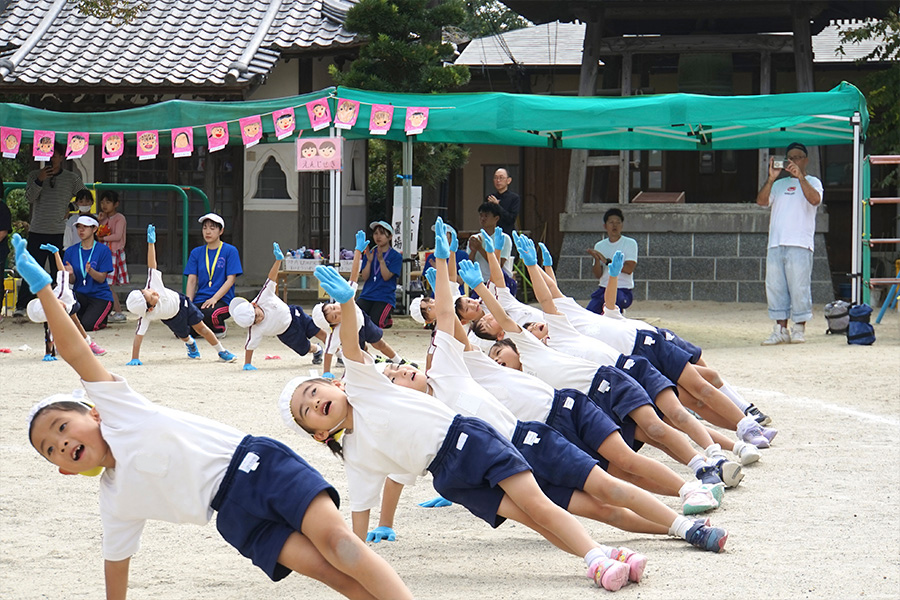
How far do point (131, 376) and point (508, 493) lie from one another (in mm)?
5628

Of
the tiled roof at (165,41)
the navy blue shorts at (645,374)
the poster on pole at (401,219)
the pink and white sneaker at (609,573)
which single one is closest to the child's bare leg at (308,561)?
the pink and white sneaker at (609,573)

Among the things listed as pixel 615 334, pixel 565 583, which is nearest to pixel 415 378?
pixel 565 583

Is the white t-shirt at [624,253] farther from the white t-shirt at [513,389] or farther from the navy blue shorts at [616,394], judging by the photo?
the white t-shirt at [513,389]

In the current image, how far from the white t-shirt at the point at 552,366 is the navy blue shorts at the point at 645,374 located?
529mm

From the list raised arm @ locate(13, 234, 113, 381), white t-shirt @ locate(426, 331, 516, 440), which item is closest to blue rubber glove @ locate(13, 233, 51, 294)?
raised arm @ locate(13, 234, 113, 381)

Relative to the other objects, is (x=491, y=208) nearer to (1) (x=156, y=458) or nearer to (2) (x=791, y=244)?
(2) (x=791, y=244)

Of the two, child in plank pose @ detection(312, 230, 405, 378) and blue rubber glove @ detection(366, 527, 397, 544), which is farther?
child in plank pose @ detection(312, 230, 405, 378)

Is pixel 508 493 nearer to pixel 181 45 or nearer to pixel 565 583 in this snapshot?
pixel 565 583

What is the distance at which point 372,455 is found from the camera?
146 inches

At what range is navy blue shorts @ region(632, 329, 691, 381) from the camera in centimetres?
Result: 594

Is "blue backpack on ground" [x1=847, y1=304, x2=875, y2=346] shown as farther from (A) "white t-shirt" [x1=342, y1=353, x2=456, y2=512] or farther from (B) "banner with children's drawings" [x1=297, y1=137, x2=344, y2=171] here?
(A) "white t-shirt" [x1=342, y1=353, x2=456, y2=512]

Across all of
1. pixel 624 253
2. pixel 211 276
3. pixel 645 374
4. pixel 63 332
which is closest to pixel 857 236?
pixel 624 253

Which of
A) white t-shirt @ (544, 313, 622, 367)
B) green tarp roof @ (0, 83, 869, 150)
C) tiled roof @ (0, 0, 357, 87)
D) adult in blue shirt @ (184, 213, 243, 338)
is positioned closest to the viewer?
white t-shirt @ (544, 313, 622, 367)

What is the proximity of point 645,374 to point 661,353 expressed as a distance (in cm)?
61
